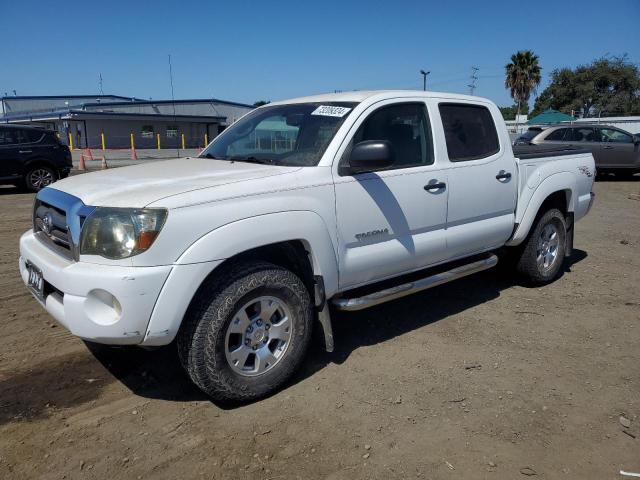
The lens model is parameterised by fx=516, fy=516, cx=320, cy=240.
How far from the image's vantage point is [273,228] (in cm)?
310

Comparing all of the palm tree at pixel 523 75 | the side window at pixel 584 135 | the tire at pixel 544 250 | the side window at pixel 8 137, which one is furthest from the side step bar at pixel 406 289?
the palm tree at pixel 523 75

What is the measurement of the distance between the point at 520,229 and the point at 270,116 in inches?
102

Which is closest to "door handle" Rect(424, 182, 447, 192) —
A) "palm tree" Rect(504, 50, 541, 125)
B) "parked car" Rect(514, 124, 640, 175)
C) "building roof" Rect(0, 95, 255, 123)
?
"parked car" Rect(514, 124, 640, 175)

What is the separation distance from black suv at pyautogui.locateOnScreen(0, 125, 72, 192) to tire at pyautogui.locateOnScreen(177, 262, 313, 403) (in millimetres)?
11310

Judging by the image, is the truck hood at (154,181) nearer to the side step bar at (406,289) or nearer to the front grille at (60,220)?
the front grille at (60,220)

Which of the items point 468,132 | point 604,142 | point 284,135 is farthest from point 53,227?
point 604,142

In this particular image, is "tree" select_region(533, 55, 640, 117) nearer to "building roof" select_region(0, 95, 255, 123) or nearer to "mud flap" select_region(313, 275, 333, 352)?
"building roof" select_region(0, 95, 255, 123)

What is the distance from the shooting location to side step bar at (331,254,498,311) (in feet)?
11.8

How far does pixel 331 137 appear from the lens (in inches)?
141

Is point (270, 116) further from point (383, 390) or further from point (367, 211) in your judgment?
point (383, 390)

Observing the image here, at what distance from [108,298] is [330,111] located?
203cm

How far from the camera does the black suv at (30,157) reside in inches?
474

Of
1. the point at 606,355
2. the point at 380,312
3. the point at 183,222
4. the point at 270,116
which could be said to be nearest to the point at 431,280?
the point at 380,312

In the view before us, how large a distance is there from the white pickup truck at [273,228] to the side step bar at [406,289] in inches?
0.5
